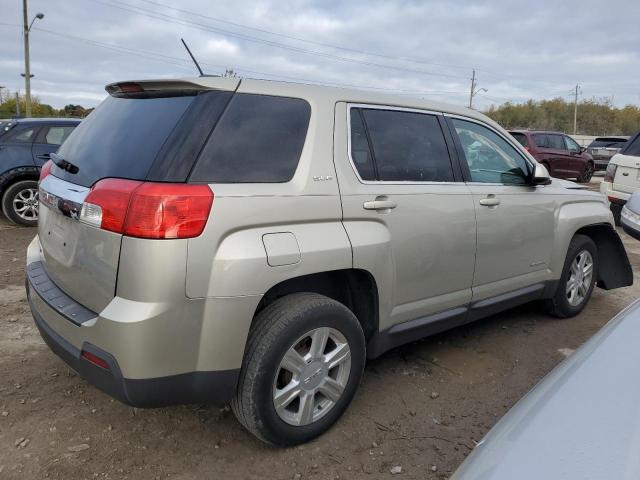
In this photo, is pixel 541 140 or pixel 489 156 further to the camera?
pixel 541 140

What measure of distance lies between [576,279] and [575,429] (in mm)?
3587

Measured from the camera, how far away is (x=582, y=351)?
1.85 metres

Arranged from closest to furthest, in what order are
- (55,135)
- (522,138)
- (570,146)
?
1. (55,135)
2. (522,138)
3. (570,146)

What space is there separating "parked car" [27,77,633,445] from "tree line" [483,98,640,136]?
80457 mm

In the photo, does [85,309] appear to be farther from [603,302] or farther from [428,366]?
[603,302]

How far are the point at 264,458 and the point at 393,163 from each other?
1727 mm

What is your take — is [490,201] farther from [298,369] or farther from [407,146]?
[298,369]

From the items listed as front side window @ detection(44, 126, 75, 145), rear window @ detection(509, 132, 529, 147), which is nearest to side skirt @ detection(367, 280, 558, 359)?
front side window @ detection(44, 126, 75, 145)

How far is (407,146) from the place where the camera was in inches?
124

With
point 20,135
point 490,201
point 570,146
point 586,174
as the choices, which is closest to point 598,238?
point 490,201

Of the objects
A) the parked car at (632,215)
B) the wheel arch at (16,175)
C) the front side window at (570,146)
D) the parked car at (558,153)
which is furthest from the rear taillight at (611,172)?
the front side window at (570,146)

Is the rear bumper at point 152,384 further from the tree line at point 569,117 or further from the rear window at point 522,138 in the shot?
the tree line at point 569,117

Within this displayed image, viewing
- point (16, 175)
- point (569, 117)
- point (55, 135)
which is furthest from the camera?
point (569, 117)

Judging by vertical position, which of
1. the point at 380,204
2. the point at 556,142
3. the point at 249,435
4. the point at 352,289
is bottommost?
the point at 249,435
